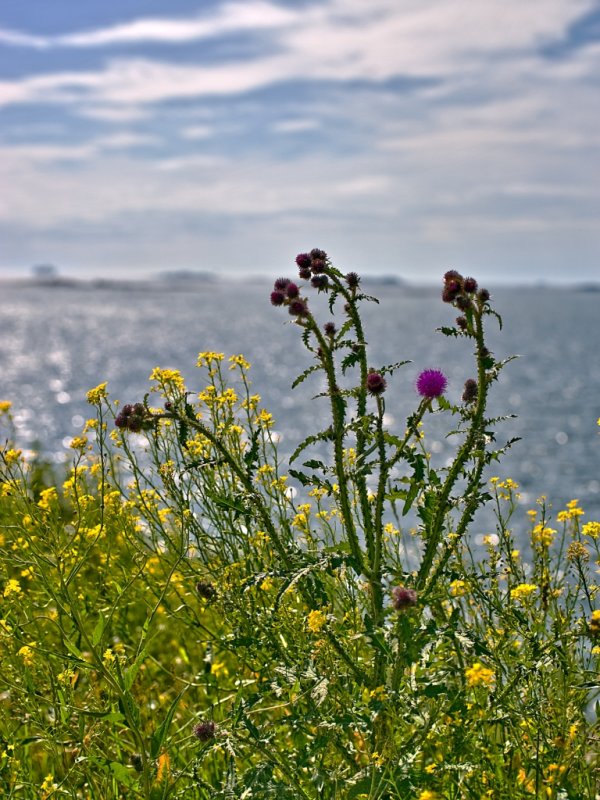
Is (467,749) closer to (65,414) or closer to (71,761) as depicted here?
(71,761)

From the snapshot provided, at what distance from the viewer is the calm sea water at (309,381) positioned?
139 ft

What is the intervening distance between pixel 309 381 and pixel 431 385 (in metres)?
74.2

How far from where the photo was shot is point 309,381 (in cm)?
7762

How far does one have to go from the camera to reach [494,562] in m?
4.11

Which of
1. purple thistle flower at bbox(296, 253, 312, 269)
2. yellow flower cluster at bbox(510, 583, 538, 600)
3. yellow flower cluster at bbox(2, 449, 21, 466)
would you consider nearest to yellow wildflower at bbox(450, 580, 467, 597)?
yellow flower cluster at bbox(510, 583, 538, 600)

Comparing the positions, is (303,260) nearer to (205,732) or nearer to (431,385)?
(431,385)

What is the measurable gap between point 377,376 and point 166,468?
1329mm

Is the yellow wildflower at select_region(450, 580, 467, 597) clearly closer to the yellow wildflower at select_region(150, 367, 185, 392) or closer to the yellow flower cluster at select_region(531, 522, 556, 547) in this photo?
the yellow flower cluster at select_region(531, 522, 556, 547)

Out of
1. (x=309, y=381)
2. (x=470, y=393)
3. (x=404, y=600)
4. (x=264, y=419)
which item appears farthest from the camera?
(x=309, y=381)

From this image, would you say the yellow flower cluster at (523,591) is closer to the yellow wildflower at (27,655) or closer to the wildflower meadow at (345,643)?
the wildflower meadow at (345,643)

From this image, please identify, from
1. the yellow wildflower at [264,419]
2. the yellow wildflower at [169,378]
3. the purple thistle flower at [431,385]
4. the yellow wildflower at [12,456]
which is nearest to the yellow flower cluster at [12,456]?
the yellow wildflower at [12,456]

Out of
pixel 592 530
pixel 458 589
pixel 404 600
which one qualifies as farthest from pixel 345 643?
pixel 592 530

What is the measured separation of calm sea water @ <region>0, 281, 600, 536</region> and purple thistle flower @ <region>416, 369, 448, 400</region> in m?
0.35

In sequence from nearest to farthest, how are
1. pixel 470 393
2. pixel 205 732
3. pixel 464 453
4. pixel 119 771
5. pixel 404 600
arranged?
pixel 404 600 → pixel 119 771 → pixel 205 732 → pixel 464 453 → pixel 470 393
